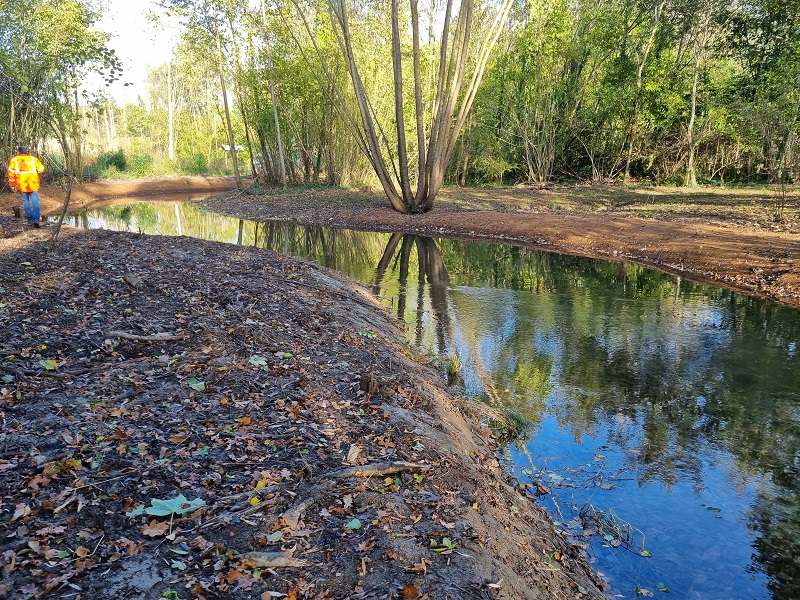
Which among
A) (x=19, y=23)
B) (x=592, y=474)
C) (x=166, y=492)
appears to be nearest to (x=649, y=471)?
(x=592, y=474)

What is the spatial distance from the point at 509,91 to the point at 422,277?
19599 mm

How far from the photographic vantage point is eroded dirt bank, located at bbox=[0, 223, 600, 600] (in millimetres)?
2955

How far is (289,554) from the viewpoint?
306 centimetres

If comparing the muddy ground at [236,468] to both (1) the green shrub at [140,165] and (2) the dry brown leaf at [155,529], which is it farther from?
(1) the green shrub at [140,165]

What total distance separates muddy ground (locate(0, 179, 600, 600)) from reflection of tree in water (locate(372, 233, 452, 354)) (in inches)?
118

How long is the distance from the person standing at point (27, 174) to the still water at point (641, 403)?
300 inches

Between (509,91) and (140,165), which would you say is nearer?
(509,91)

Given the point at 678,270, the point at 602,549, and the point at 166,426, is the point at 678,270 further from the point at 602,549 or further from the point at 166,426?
the point at 166,426

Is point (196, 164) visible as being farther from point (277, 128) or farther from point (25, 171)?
point (25, 171)

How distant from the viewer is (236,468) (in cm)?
388

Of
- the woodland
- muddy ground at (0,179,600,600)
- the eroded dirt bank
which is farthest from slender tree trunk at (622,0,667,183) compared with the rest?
muddy ground at (0,179,600,600)

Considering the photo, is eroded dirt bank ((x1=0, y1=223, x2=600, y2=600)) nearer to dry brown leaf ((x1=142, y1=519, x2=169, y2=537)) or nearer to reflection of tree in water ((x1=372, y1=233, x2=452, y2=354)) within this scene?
dry brown leaf ((x1=142, y1=519, x2=169, y2=537))

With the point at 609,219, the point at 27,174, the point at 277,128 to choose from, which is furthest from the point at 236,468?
the point at 277,128

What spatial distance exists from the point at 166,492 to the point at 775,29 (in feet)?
89.7
